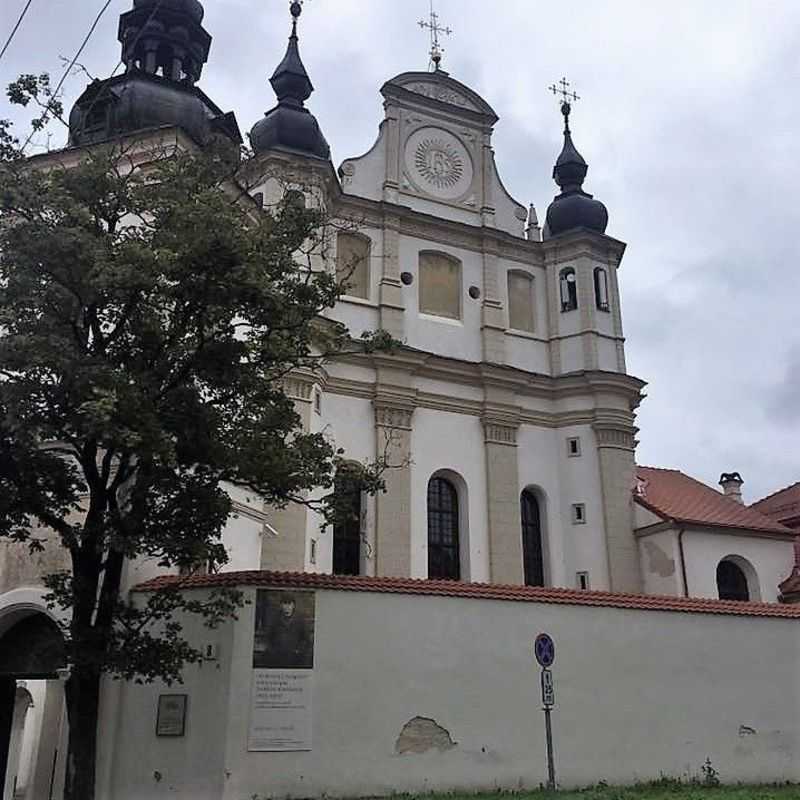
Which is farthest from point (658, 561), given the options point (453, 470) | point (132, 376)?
point (132, 376)

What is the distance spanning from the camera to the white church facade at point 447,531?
42.3 ft

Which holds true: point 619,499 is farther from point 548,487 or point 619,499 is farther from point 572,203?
point 572,203

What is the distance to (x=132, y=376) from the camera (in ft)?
35.1

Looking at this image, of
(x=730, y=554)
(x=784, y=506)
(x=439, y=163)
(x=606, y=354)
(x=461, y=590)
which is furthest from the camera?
(x=784, y=506)

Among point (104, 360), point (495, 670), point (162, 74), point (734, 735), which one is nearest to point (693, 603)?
point (734, 735)

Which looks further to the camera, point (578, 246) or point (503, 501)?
point (578, 246)

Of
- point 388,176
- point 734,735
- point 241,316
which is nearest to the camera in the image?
point 241,316

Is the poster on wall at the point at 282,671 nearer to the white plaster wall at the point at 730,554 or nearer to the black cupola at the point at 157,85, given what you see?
the black cupola at the point at 157,85

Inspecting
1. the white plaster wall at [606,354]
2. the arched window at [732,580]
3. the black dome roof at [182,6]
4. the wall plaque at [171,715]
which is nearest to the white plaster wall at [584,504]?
the white plaster wall at [606,354]

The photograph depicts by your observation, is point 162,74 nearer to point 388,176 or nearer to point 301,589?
point 388,176

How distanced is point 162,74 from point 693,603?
18.4 metres

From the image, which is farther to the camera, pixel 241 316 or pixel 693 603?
pixel 693 603

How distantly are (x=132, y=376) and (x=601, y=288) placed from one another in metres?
19.3

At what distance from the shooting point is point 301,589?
12977mm
